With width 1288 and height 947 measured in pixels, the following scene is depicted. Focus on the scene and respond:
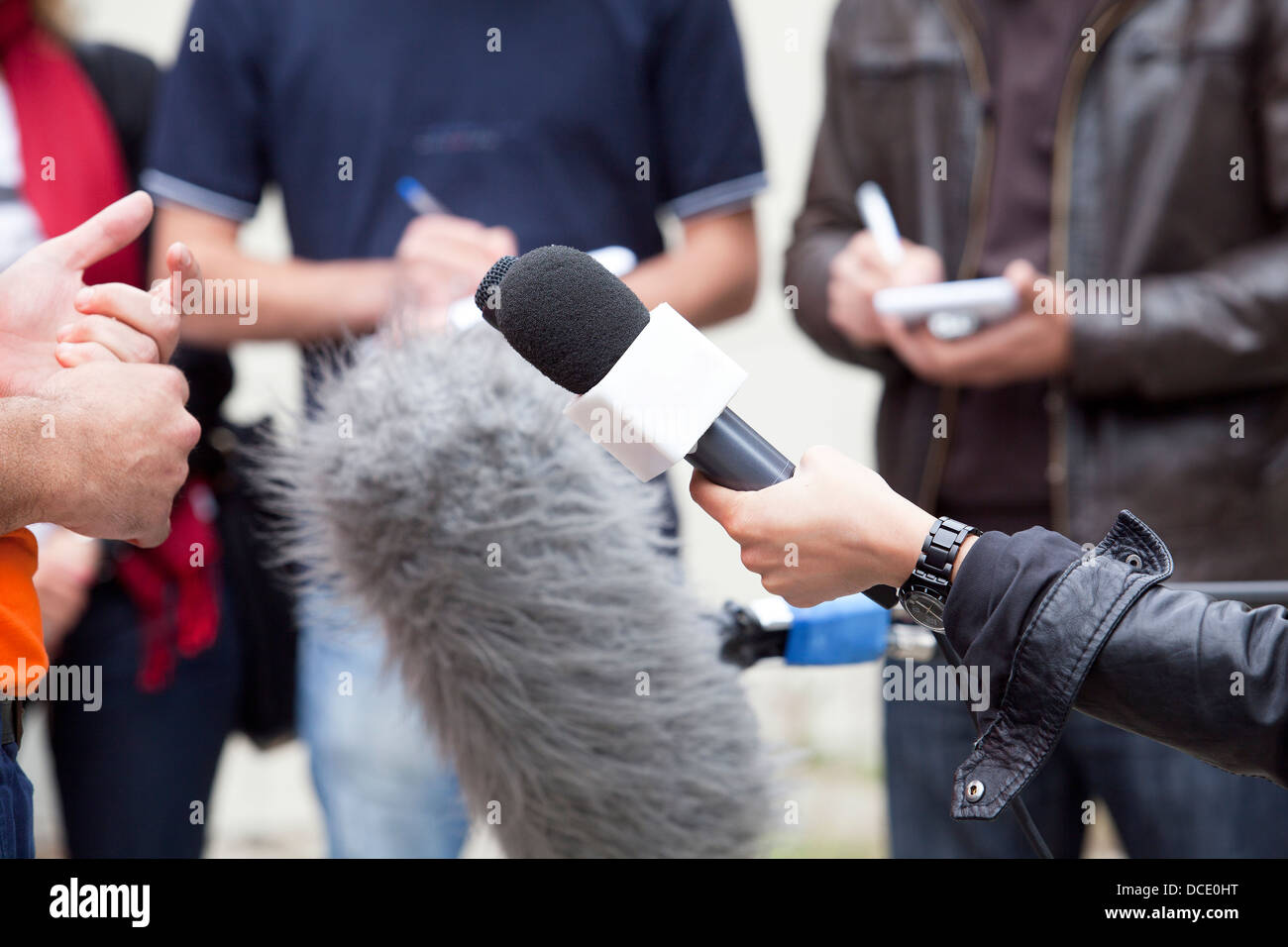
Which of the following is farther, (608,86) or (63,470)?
(608,86)

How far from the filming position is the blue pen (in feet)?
4.62

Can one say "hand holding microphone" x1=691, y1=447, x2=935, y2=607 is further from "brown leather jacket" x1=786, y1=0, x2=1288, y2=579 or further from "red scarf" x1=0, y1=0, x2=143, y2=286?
"red scarf" x1=0, y1=0, x2=143, y2=286

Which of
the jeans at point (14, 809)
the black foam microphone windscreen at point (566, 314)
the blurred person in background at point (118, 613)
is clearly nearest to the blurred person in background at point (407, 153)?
the blurred person in background at point (118, 613)

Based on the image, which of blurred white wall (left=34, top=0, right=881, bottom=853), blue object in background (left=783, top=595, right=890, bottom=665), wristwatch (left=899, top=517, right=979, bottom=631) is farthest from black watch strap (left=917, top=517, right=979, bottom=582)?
blurred white wall (left=34, top=0, right=881, bottom=853)

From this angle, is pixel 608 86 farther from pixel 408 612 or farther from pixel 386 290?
pixel 408 612

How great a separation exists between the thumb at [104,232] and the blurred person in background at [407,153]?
428 millimetres

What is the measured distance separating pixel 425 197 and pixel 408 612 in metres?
0.59

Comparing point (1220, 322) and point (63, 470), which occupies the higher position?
point (1220, 322)

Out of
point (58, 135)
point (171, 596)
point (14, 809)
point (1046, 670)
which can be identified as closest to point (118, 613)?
point (171, 596)

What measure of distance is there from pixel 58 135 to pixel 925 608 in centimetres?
122

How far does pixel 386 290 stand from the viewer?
137 centimetres
